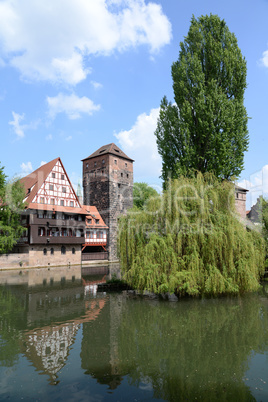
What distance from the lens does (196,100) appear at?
2217 cm

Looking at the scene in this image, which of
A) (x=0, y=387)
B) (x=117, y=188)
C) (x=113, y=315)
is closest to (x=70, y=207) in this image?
(x=117, y=188)

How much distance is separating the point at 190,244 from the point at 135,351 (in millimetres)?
7520

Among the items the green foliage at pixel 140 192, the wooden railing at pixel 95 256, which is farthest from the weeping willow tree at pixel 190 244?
the green foliage at pixel 140 192

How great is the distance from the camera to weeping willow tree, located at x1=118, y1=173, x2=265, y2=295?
1448 centimetres

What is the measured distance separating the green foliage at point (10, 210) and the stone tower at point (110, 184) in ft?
52.8

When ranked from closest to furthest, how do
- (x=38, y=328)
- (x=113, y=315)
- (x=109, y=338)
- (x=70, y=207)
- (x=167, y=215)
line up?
(x=109, y=338)
(x=38, y=328)
(x=113, y=315)
(x=167, y=215)
(x=70, y=207)

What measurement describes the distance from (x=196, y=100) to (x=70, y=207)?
78.5 feet

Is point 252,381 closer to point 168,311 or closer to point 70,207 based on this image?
point 168,311

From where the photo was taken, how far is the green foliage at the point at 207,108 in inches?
858

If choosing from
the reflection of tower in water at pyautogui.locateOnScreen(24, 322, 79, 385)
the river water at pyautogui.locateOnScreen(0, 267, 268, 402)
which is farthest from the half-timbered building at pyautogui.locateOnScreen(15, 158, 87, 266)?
the reflection of tower in water at pyautogui.locateOnScreen(24, 322, 79, 385)

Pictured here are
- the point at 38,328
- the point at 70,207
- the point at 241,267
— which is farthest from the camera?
the point at 70,207

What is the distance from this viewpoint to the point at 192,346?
8.81 metres

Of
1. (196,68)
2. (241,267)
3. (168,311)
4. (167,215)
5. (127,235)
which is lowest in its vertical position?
(168,311)

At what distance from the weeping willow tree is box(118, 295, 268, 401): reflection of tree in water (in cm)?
118
